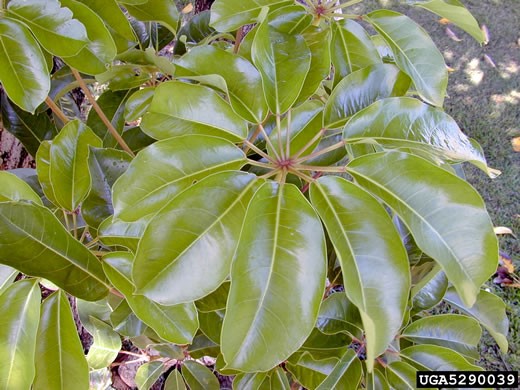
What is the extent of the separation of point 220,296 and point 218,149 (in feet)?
1.02

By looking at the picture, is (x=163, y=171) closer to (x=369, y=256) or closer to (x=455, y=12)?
(x=369, y=256)

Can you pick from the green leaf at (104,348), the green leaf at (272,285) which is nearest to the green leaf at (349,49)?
the green leaf at (272,285)

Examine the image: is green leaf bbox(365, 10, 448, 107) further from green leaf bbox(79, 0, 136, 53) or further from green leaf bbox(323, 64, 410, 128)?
green leaf bbox(79, 0, 136, 53)

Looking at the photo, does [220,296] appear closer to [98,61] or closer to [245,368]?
[245,368]

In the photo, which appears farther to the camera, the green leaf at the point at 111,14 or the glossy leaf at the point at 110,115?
the glossy leaf at the point at 110,115

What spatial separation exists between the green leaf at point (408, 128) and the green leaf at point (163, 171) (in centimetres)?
23

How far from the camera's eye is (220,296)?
2.53 ft

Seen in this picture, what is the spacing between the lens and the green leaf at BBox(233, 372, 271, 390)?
3.47 ft

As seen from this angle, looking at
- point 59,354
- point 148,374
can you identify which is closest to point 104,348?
point 148,374

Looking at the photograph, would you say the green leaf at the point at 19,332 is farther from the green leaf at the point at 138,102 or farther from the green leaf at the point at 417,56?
the green leaf at the point at 417,56

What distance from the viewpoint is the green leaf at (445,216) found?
1.62 feet

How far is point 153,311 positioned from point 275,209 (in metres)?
0.29

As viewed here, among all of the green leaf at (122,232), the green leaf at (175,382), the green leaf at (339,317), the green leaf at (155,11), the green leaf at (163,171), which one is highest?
the green leaf at (155,11)

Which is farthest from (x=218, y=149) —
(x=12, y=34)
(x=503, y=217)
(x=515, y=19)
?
(x=515, y=19)
